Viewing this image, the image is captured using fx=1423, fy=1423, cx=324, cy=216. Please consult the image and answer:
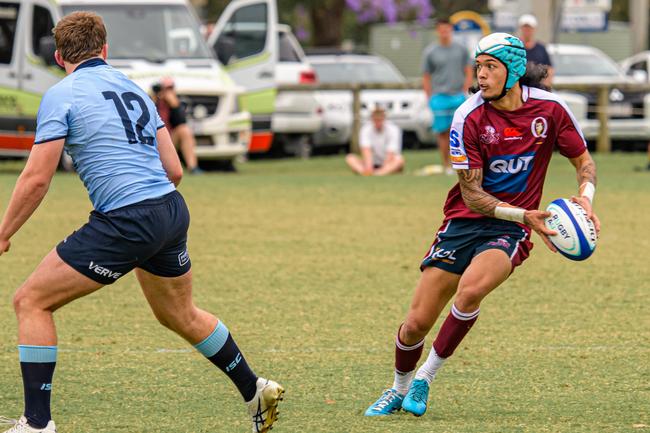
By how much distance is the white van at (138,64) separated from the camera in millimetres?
19875

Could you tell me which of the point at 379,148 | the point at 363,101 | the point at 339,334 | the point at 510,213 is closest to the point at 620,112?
the point at 363,101

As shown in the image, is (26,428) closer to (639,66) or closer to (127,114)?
(127,114)

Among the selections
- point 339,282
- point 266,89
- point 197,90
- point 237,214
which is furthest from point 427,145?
point 339,282

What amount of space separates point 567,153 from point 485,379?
1.42 m

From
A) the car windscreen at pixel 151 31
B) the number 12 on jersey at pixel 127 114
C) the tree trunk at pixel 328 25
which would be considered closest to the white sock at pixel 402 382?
the number 12 on jersey at pixel 127 114

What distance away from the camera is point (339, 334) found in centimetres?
899

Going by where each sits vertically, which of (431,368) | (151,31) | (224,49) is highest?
(151,31)

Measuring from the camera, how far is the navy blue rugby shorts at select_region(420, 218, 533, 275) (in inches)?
262

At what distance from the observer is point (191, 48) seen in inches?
816

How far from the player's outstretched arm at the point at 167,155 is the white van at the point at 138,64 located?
43.6 feet

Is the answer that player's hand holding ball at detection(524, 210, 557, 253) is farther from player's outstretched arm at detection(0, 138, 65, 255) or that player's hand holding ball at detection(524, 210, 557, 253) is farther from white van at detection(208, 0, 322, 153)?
white van at detection(208, 0, 322, 153)

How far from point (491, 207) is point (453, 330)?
0.62 meters

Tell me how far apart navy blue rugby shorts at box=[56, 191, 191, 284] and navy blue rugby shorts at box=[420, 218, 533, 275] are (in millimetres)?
1319

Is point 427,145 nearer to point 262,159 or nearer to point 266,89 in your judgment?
point 262,159
